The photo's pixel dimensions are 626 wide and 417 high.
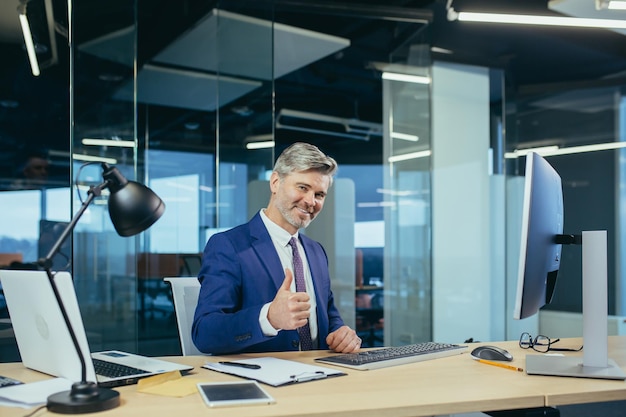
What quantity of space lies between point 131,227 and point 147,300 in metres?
4.99

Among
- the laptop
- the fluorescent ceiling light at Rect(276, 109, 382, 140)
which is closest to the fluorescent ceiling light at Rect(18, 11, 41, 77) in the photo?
the laptop

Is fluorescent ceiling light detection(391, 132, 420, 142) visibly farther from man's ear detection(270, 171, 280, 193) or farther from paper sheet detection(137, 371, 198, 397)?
paper sheet detection(137, 371, 198, 397)

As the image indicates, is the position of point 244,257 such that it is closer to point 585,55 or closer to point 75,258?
point 75,258

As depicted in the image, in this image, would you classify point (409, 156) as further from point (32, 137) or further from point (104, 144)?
point (32, 137)

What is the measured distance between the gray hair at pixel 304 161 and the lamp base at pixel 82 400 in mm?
1187

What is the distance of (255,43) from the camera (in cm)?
488

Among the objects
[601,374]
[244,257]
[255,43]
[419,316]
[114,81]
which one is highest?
[255,43]

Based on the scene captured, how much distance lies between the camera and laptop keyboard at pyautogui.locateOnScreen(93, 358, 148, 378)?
5.70 ft

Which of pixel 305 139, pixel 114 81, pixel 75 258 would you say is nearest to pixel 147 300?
pixel 75 258

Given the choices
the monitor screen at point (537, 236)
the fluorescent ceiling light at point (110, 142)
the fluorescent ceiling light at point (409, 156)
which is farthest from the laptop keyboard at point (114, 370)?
the fluorescent ceiling light at point (409, 156)

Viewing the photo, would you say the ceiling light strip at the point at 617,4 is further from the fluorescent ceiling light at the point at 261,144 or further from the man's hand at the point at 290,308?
the man's hand at the point at 290,308

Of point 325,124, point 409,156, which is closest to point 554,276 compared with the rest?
point 409,156

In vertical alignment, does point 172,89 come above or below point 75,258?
above

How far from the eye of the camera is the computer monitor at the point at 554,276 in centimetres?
176
